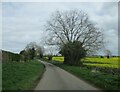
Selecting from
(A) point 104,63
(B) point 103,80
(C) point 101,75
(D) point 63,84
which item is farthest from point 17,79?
(A) point 104,63

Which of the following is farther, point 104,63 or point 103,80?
point 104,63

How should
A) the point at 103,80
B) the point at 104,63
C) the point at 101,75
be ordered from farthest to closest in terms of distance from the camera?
the point at 104,63, the point at 101,75, the point at 103,80

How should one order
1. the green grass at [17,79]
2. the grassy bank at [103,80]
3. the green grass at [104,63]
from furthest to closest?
1. the green grass at [104,63]
2. the grassy bank at [103,80]
3. the green grass at [17,79]

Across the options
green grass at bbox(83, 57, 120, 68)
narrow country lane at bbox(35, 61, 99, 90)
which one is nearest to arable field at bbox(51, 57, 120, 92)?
narrow country lane at bbox(35, 61, 99, 90)

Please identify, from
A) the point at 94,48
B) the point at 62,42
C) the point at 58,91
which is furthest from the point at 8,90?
the point at 62,42

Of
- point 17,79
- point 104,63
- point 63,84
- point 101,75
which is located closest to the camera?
point 63,84

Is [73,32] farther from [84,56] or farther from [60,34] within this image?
[84,56]

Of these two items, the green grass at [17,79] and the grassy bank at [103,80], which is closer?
the green grass at [17,79]

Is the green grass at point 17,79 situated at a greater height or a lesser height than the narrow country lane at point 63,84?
greater

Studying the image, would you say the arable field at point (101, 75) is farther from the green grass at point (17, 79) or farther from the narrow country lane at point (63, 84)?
the green grass at point (17, 79)

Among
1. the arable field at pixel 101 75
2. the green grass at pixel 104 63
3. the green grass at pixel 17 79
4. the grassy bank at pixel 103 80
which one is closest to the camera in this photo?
the green grass at pixel 17 79

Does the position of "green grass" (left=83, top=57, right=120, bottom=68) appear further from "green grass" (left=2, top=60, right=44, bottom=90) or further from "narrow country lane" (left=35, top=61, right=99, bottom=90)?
"narrow country lane" (left=35, top=61, right=99, bottom=90)

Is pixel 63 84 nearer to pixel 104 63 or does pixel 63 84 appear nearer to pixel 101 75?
pixel 101 75

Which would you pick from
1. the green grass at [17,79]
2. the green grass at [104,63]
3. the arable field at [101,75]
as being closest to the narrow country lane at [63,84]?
the green grass at [17,79]
